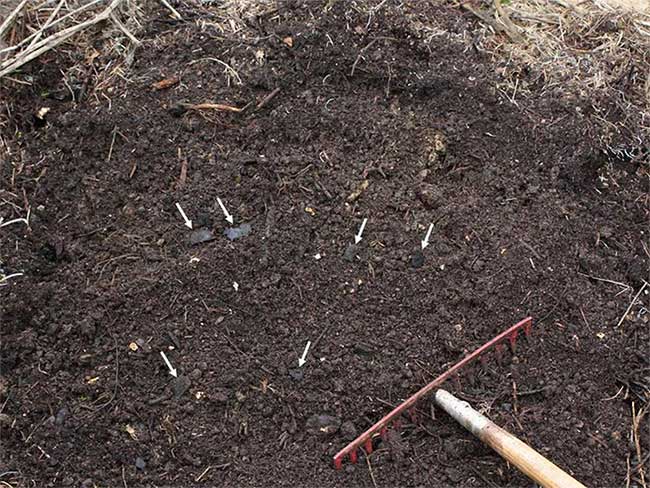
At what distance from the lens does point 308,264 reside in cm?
258

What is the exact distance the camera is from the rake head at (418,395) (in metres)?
2.23

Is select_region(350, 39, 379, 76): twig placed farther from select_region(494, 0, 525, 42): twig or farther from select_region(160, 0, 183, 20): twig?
select_region(160, 0, 183, 20): twig

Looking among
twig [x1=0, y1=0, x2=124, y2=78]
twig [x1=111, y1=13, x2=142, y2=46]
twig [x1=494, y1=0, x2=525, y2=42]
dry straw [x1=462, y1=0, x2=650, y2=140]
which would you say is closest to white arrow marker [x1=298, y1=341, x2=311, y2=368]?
dry straw [x1=462, y1=0, x2=650, y2=140]

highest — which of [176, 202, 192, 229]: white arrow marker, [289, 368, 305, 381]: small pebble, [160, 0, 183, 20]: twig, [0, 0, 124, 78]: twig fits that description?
[0, 0, 124, 78]: twig

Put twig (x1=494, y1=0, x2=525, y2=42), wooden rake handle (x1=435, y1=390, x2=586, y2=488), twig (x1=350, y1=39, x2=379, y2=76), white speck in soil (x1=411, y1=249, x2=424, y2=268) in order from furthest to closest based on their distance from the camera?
twig (x1=494, y1=0, x2=525, y2=42) < twig (x1=350, y1=39, x2=379, y2=76) < white speck in soil (x1=411, y1=249, x2=424, y2=268) < wooden rake handle (x1=435, y1=390, x2=586, y2=488)

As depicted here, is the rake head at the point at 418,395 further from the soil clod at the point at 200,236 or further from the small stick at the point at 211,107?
the small stick at the point at 211,107

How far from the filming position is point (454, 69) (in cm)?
306

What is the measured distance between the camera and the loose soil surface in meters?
2.30

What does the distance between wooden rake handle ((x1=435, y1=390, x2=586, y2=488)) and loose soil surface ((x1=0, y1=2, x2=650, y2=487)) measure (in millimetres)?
102

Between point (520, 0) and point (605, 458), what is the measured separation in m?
2.40

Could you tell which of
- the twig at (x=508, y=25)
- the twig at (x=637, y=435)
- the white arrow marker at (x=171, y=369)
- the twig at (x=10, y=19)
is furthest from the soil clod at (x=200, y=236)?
the twig at (x=508, y=25)

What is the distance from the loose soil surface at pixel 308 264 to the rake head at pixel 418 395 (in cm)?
5

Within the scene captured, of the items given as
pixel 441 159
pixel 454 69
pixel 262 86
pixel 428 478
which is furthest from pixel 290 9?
pixel 428 478

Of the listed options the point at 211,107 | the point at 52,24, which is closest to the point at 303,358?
the point at 211,107
